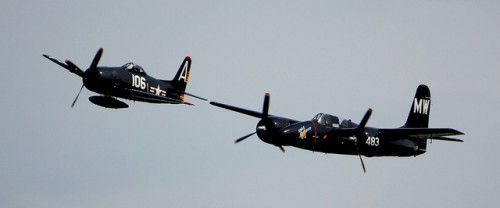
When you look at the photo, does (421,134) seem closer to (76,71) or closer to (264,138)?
(264,138)

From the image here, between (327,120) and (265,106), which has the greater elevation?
(265,106)

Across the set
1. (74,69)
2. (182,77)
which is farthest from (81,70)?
(182,77)

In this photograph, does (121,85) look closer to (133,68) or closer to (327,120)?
(133,68)

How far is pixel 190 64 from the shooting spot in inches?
2889

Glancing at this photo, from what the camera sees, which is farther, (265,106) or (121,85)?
(121,85)

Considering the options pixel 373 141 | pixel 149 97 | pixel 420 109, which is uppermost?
pixel 420 109

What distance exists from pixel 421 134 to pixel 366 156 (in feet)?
11.8

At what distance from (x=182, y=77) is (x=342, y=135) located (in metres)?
18.2

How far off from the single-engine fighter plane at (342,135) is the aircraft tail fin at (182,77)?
29.2ft

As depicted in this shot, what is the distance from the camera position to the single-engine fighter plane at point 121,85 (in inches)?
2486

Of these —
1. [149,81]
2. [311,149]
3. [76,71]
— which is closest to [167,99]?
[149,81]

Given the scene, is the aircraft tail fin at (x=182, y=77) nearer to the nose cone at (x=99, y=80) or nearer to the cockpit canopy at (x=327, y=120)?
the nose cone at (x=99, y=80)

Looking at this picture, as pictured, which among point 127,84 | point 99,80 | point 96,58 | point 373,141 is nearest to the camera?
point 373,141

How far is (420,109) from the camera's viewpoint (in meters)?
64.1
